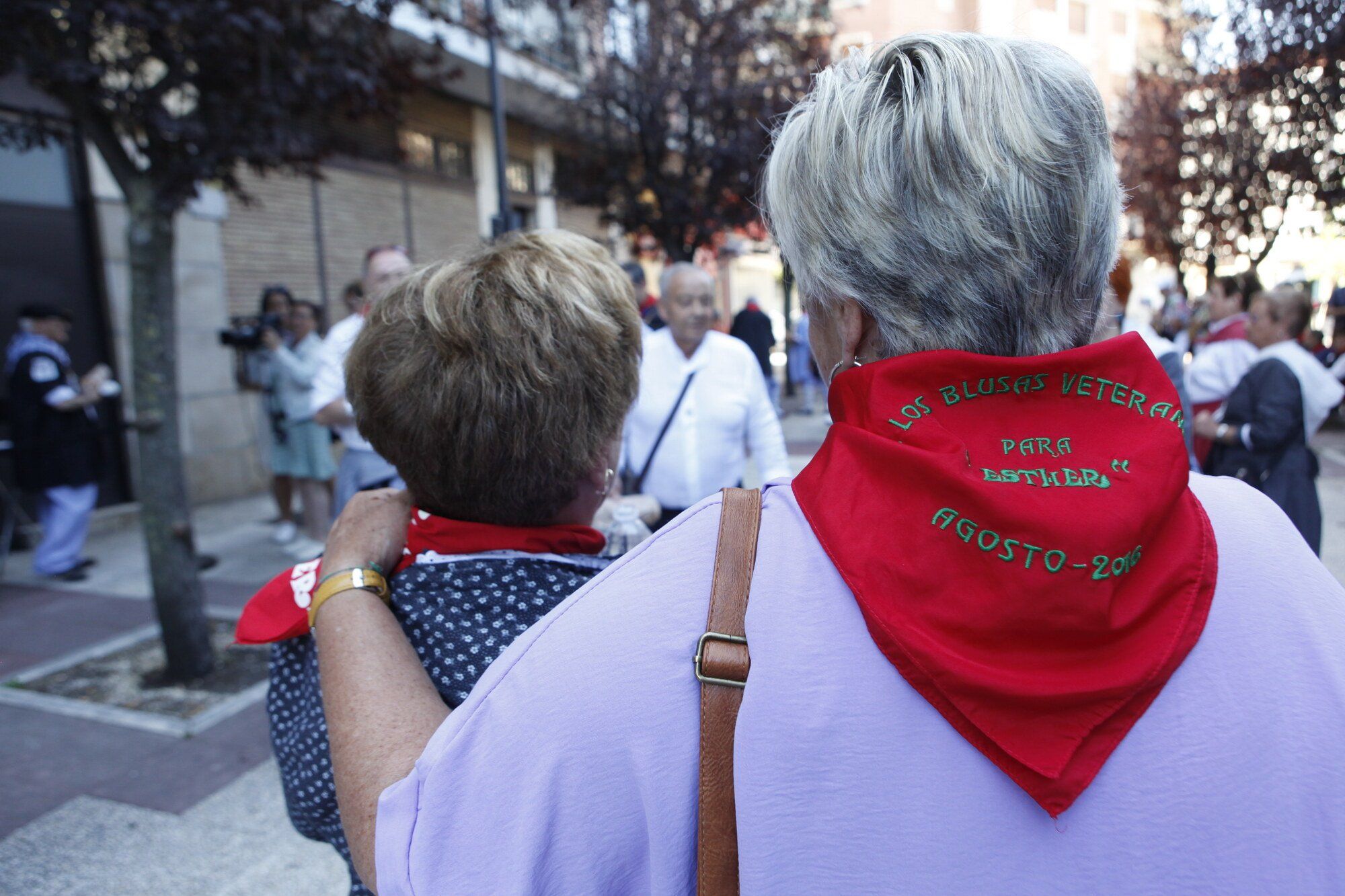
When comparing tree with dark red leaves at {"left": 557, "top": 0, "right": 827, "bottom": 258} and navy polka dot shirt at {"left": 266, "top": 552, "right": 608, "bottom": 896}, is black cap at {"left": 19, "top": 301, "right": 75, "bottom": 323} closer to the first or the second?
navy polka dot shirt at {"left": 266, "top": 552, "right": 608, "bottom": 896}

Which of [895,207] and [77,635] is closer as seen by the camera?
[895,207]

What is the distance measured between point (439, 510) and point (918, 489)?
0.87 m

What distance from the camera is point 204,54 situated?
3.86 metres

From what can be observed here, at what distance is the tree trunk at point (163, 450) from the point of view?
4188mm

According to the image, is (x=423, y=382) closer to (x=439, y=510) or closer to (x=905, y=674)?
(x=439, y=510)

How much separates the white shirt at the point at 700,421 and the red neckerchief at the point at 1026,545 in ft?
9.83

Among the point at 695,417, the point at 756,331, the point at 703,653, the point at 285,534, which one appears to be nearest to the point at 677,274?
the point at 695,417

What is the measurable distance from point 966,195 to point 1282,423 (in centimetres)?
406

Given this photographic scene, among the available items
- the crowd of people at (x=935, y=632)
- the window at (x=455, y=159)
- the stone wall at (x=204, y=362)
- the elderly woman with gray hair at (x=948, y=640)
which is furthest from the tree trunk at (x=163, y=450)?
the window at (x=455, y=159)

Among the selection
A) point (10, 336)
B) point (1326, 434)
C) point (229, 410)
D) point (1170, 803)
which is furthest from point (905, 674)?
point (1326, 434)

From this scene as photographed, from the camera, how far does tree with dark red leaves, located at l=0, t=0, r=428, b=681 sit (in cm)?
361

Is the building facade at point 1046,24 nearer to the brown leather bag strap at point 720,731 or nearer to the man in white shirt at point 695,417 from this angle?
the brown leather bag strap at point 720,731

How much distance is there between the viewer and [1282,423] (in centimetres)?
400

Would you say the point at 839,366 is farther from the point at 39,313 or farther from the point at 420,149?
the point at 420,149
